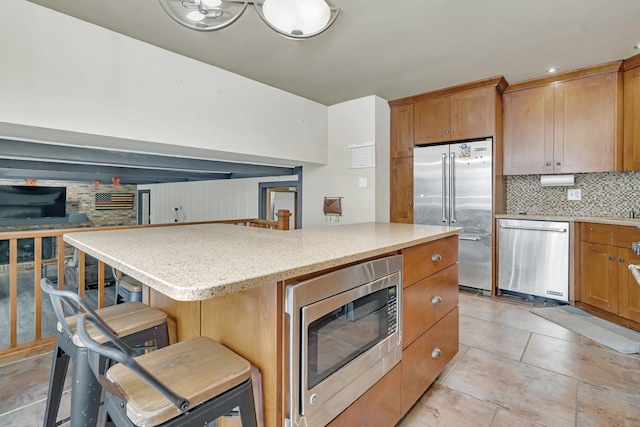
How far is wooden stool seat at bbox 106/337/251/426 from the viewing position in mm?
774

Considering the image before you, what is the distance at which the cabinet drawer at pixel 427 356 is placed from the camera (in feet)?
5.11

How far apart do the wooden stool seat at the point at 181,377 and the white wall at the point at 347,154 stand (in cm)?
320

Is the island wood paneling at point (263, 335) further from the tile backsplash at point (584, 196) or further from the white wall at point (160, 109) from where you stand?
the tile backsplash at point (584, 196)

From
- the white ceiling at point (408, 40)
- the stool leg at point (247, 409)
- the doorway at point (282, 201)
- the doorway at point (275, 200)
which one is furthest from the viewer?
the doorway at point (282, 201)

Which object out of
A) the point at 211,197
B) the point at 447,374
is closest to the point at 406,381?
the point at 447,374

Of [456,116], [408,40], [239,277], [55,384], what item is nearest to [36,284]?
[55,384]

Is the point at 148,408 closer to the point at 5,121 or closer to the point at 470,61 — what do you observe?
the point at 5,121

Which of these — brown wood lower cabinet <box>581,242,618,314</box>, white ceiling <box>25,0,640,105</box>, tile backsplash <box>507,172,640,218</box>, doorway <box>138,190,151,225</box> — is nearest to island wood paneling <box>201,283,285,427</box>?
white ceiling <box>25,0,640,105</box>

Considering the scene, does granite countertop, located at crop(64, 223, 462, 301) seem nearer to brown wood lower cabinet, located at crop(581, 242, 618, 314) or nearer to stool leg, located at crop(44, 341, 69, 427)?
stool leg, located at crop(44, 341, 69, 427)

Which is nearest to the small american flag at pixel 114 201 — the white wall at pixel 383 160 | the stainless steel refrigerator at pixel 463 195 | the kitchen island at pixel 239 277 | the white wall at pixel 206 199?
the white wall at pixel 206 199

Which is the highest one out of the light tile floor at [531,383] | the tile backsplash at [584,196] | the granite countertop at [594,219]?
the tile backsplash at [584,196]

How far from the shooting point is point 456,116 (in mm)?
3838

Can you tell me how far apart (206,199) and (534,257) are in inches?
247

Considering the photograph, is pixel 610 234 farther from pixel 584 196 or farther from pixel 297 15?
pixel 297 15
